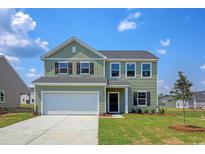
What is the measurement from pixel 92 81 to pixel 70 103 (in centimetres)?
252

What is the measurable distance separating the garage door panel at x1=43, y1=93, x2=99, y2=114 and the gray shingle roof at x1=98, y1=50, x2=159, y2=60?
15.2 ft

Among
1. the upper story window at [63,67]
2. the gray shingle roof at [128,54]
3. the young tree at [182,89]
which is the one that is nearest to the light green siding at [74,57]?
the upper story window at [63,67]

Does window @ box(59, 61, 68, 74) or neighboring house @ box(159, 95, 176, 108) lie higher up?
window @ box(59, 61, 68, 74)

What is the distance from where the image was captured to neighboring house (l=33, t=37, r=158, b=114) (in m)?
25.0

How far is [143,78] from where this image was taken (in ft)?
89.6

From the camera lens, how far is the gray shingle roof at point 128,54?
27500mm

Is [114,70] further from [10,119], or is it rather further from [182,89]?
[182,89]

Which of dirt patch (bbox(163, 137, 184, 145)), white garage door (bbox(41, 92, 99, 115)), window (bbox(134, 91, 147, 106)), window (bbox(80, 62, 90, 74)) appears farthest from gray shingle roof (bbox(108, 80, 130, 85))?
dirt patch (bbox(163, 137, 184, 145))

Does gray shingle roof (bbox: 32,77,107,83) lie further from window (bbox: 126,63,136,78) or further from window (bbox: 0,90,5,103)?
window (bbox: 0,90,5,103)

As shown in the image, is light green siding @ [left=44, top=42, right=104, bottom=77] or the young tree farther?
light green siding @ [left=44, top=42, right=104, bottom=77]

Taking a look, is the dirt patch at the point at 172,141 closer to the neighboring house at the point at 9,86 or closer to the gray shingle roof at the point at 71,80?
the gray shingle roof at the point at 71,80

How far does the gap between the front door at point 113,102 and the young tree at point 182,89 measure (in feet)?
35.9

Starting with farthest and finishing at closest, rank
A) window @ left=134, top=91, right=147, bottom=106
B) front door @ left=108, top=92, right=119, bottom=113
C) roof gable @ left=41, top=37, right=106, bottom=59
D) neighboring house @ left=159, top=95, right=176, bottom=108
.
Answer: neighboring house @ left=159, top=95, right=176, bottom=108 < window @ left=134, top=91, right=147, bottom=106 < front door @ left=108, top=92, right=119, bottom=113 < roof gable @ left=41, top=37, right=106, bottom=59
